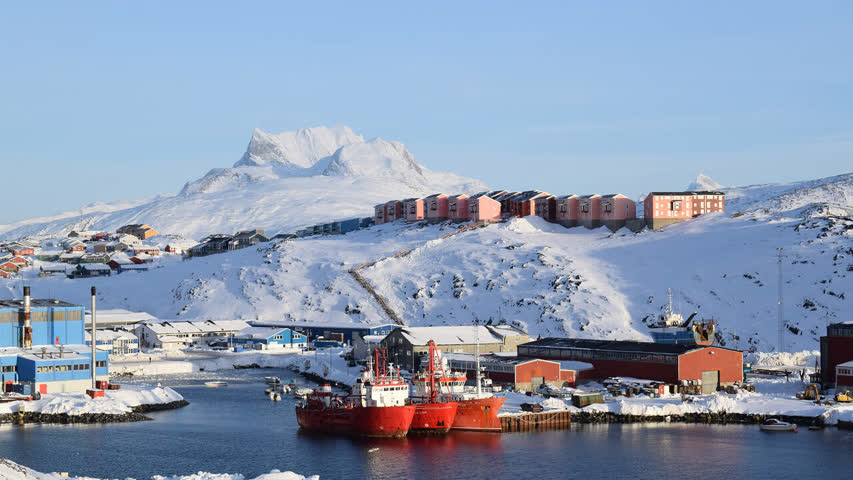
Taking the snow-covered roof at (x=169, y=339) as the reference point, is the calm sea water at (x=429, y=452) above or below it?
below

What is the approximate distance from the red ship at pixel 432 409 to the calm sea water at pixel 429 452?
132 cm

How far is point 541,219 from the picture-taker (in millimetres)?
115125

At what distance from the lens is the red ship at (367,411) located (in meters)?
51.9

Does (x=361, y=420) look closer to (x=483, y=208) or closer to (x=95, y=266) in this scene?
(x=483, y=208)

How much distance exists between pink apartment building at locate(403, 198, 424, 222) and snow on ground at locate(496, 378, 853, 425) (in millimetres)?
64571

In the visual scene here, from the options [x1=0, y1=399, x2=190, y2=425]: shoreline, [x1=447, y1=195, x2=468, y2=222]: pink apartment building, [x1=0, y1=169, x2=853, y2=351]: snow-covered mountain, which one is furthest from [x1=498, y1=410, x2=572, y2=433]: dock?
[x1=447, y1=195, x2=468, y2=222]: pink apartment building

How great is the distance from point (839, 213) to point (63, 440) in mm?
85077

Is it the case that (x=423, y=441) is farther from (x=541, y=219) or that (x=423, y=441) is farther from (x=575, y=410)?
(x=541, y=219)

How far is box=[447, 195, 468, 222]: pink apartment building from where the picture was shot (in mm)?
119312

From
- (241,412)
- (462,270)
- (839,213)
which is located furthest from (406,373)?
(839,213)

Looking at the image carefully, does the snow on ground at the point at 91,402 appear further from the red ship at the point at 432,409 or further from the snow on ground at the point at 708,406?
the snow on ground at the point at 708,406

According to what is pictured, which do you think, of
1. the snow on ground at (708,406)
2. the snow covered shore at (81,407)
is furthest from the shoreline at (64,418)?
the snow on ground at (708,406)

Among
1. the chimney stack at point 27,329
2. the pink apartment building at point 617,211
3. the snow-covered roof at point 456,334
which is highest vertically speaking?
the pink apartment building at point 617,211

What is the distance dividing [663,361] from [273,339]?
39.3m
